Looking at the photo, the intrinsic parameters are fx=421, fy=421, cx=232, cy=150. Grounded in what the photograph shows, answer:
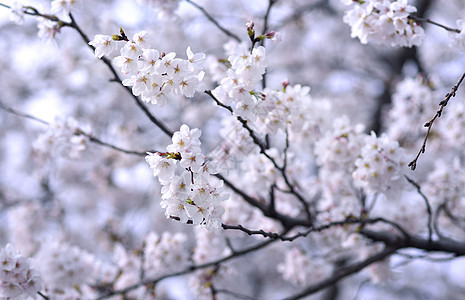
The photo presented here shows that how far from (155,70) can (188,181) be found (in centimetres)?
51

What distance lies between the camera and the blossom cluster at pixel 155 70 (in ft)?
5.98

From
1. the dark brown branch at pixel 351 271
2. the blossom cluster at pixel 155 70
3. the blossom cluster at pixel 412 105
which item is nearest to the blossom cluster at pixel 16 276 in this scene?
the blossom cluster at pixel 155 70

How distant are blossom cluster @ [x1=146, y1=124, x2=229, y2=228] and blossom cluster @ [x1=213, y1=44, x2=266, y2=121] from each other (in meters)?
0.33

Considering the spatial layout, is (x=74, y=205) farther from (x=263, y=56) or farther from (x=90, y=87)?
(x=263, y=56)

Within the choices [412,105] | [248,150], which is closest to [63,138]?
[248,150]

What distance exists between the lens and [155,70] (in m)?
1.84

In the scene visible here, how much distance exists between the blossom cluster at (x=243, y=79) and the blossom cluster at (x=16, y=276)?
5.08 ft

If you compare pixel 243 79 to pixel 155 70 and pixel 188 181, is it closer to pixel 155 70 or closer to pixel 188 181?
pixel 155 70

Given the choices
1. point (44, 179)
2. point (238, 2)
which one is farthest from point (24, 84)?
point (238, 2)

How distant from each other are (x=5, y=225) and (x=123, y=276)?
6266 millimetres

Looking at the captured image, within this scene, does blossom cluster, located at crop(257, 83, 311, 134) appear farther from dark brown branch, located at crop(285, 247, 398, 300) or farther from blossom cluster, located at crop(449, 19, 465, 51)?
dark brown branch, located at crop(285, 247, 398, 300)

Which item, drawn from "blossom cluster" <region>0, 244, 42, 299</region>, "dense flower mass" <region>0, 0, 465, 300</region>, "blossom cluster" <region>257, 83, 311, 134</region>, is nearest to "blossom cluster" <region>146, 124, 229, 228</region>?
"dense flower mass" <region>0, 0, 465, 300</region>

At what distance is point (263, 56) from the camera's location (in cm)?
200

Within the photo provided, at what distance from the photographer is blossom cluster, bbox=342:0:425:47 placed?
238 cm
